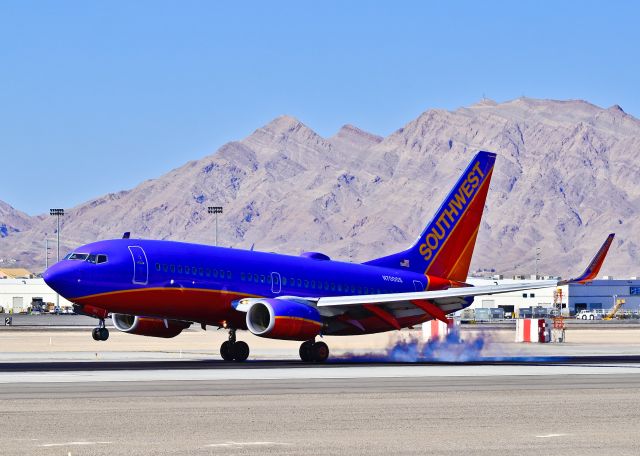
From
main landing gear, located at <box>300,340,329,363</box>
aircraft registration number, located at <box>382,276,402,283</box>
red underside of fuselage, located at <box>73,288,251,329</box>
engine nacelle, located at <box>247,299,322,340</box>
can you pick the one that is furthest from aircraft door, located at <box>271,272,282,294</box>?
aircraft registration number, located at <box>382,276,402,283</box>

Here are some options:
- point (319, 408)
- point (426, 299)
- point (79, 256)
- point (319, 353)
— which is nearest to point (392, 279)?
point (426, 299)

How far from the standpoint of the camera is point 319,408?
108 ft

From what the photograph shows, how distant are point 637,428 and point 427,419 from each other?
4.87m

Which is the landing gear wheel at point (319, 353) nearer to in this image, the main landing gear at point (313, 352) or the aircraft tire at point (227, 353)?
the main landing gear at point (313, 352)

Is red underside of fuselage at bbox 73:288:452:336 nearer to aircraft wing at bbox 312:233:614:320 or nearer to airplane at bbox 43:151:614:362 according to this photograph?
airplane at bbox 43:151:614:362

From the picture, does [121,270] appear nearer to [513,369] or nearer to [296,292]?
[296,292]

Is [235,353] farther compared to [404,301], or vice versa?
[404,301]

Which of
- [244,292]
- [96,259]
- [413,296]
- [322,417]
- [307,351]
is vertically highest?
[96,259]

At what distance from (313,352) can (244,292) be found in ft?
13.8

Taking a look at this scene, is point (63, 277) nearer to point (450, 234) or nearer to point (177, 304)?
point (177, 304)

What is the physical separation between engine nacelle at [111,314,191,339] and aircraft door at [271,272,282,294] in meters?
4.40

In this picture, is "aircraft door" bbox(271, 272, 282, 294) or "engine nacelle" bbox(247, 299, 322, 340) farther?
"aircraft door" bbox(271, 272, 282, 294)

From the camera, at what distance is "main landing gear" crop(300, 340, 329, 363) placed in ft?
193

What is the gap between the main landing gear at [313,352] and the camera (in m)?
58.8
